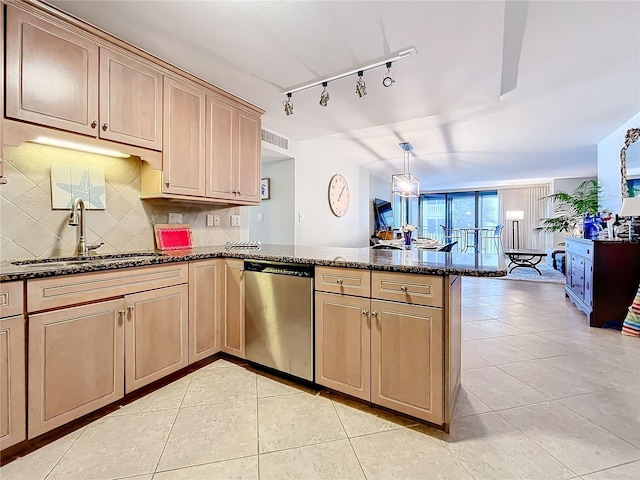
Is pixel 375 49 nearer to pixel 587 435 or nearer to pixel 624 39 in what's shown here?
pixel 624 39

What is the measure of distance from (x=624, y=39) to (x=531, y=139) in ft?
9.20

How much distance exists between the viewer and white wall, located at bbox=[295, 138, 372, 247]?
451 centimetres

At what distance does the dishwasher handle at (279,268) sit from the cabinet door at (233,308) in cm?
10

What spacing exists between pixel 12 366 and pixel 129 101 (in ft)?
5.37

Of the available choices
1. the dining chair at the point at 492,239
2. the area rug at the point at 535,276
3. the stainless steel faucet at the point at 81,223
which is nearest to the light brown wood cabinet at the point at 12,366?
the stainless steel faucet at the point at 81,223

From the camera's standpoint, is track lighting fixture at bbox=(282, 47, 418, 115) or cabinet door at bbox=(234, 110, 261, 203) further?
cabinet door at bbox=(234, 110, 261, 203)

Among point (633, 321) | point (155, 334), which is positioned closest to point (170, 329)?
point (155, 334)

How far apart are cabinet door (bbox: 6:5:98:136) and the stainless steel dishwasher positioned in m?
1.37

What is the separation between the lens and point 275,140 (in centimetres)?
384

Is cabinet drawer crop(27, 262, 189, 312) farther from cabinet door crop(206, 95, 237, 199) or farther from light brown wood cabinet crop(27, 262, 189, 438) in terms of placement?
cabinet door crop(206, 95, 237, 199)

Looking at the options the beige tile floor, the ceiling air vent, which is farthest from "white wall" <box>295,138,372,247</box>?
the beige tile floor

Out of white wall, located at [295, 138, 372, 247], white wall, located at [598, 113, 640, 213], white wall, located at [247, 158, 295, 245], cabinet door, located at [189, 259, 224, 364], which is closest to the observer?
cabinet door, located at [189, 259, 224, 364]

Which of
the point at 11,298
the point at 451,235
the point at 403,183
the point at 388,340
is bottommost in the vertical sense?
the point at 388,340

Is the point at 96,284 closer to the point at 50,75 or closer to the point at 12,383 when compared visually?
the point at 12,383
